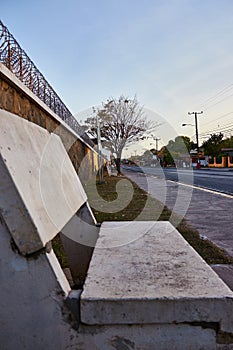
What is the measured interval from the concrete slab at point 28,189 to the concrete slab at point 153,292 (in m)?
0.26

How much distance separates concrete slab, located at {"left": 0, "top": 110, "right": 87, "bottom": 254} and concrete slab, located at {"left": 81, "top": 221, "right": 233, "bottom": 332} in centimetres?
26

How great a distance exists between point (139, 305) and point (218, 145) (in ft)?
195

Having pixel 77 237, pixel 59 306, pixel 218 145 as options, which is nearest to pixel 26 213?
pixel 59 306

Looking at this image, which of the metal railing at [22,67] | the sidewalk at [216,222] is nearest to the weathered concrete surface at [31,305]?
the sidewalk at [216,222]

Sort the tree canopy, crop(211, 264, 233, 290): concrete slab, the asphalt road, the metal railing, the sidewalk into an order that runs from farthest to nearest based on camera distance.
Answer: the tree canopy → the asphalt road → the metal railing → the sidewalk → crop(211, 264, 233, 290): concrete slab

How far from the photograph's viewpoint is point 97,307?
1.05 metres

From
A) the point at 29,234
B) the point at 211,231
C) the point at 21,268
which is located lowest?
the point at 211,231

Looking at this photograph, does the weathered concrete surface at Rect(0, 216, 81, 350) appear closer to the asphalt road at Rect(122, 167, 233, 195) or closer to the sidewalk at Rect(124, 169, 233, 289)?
the sidewalk at Rect(124, 169, 233, 289)

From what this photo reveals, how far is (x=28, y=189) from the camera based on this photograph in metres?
1.22

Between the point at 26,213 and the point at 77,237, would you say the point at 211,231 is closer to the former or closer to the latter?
the point at 77,237

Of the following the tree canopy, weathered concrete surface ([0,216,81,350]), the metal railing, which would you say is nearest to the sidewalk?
weathered concrete surface ([0,216,81,350])

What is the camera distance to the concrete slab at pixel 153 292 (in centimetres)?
105

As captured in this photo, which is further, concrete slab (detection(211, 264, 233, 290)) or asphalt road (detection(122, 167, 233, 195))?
asphalt road (detection(122, 167, 233, 195))

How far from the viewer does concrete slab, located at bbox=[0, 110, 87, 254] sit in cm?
109
